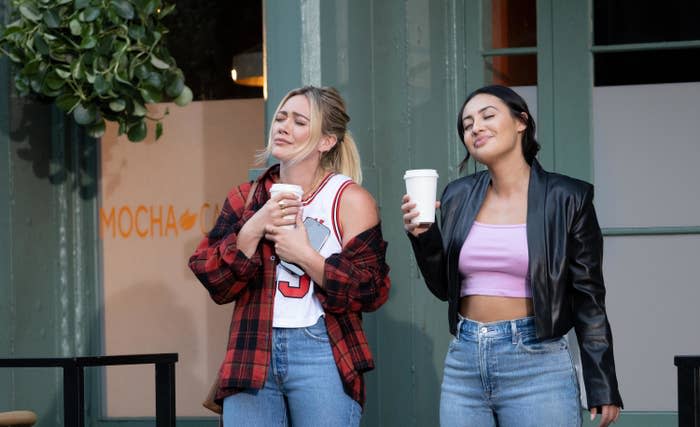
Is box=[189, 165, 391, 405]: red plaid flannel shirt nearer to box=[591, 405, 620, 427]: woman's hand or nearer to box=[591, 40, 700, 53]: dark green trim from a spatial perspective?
box=[591, 405, 620, 427]: woman's hand

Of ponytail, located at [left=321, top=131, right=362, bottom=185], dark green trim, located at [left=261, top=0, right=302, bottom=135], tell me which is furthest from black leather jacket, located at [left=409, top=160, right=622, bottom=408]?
dark green trim, located at [left=261, top=0, right=302, bottom=135]

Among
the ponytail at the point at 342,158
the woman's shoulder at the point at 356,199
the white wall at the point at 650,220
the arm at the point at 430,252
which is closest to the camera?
the arm at the point at 430,252

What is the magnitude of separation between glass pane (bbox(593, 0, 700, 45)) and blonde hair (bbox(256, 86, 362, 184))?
6.62 feet

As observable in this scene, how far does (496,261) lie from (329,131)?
0.76 m

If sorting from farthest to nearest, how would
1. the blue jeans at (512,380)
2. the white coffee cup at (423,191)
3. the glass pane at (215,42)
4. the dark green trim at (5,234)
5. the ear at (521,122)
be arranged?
the glass pane at (215,42) → the dark green trim at (5,234) → the ear at (521,122) → the blue jeans at (512,380) → the white coffee cup at (423,191)

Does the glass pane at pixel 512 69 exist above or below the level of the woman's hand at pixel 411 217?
above

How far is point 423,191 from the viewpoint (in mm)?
3291

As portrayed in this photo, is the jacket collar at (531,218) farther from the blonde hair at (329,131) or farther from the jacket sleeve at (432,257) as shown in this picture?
the blonde hair at (329,131)

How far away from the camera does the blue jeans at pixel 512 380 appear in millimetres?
3365

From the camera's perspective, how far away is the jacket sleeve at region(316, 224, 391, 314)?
140 inches

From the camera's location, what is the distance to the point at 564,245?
3455mm

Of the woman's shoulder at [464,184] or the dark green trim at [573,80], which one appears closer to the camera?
the woman's shoulder at [464,184]

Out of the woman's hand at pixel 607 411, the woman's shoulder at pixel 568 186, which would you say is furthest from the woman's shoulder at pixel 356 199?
the woman's hand at pixel 607 411

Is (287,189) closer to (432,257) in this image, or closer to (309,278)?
(309,278)
